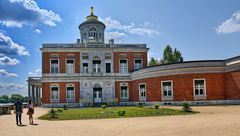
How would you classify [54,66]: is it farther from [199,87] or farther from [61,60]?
[199,87]

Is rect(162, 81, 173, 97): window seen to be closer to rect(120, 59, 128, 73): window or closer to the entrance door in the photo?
rect(120, 59, 128, 73): window

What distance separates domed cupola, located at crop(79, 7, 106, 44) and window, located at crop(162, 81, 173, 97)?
18219 mm

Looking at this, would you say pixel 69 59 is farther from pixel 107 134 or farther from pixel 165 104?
pixel 107 134

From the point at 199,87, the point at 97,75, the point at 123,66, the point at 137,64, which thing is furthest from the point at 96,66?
the point at 199,87

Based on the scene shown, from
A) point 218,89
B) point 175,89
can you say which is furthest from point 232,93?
point 175,89

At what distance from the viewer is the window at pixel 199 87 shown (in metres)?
33.5

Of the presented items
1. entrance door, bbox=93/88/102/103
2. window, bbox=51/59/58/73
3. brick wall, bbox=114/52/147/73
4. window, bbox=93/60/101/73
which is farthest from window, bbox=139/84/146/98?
window, bbox=51/59/58/73

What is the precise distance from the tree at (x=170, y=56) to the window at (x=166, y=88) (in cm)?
2727

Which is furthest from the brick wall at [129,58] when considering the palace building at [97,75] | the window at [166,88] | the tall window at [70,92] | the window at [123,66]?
the window at [166,88]

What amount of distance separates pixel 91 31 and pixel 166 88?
66.5ft

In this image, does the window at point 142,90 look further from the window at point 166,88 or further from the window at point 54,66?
the window at point 54,66

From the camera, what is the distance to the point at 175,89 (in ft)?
115

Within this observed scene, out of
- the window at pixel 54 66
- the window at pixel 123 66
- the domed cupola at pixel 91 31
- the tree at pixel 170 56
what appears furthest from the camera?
the tree at pixel 170 56

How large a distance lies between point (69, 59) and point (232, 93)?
2531cm
